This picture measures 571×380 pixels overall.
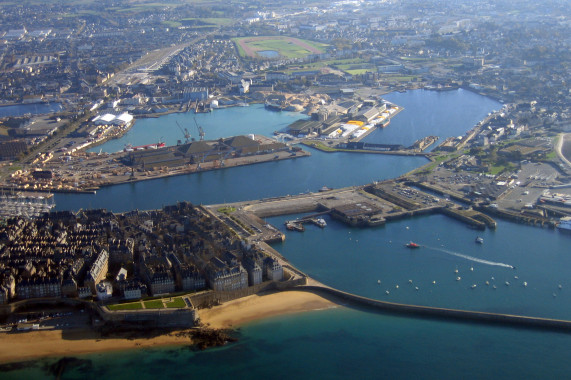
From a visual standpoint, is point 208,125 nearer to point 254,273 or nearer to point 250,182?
point 250,182

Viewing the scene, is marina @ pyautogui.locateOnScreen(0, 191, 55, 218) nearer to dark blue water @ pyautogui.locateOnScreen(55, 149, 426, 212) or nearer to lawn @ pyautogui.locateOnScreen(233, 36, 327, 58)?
dark blue water @ pyautogui.locateOnScreen(55, 149, 426, 212)

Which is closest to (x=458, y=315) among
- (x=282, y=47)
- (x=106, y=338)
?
(x=106, y=338)

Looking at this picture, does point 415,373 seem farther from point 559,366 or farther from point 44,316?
point 44,316

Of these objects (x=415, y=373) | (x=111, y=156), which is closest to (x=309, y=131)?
(x=111, y=156)

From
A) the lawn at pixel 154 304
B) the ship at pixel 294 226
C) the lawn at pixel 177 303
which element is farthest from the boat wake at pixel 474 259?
the lawn at pixel 154 304

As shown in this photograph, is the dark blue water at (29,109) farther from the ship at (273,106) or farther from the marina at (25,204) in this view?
the marina at (25,204)

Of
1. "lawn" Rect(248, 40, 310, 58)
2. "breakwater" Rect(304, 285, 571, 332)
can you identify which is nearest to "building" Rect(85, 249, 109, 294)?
"breakwater" Rect(304, 285, 571, 332)
